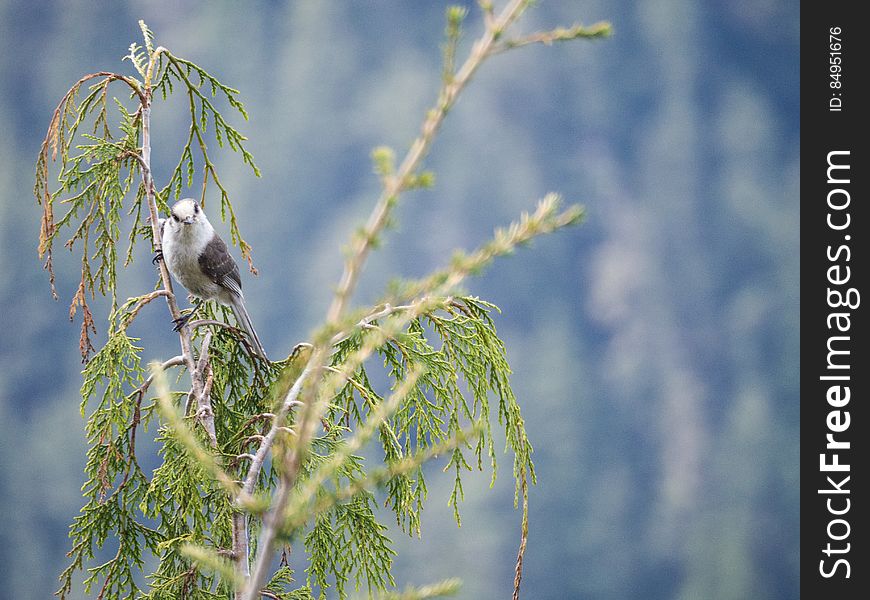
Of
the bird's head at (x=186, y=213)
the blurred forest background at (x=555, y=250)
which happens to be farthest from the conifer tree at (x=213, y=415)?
the blurred forest background at (x=555, y=250)

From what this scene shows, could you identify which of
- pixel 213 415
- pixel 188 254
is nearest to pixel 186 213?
pixel 188 254

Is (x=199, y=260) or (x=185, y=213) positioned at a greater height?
(x=185, y=213)

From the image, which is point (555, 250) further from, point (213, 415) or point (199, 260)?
point (213, 415)

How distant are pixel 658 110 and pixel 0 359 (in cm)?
A: 5016

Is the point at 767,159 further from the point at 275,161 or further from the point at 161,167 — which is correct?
the point at 161,167

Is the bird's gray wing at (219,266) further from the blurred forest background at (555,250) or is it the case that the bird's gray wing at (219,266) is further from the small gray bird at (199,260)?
the blurred forest background at (555,250)

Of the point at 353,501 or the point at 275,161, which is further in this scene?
the point at 275,161

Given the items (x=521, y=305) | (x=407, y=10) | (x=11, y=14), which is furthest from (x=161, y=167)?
(x=407, y=10)

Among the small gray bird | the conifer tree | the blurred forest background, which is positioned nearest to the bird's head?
the small gray bird

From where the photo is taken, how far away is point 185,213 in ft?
9.05

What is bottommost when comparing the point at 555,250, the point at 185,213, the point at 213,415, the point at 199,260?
the point at 213,415

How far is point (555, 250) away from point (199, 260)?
202 ft
